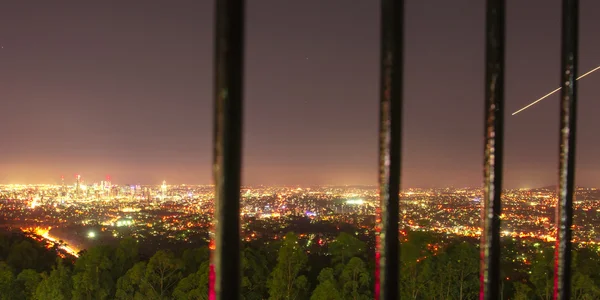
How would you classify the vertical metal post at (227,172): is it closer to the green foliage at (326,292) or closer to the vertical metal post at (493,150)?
the vertical metal post at (493,150)

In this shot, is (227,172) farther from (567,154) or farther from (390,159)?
(567,154)

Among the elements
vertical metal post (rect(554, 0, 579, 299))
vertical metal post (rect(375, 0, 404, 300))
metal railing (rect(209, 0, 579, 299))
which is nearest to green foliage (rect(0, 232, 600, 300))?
vertical metal post (rect(554, 0, 579, 299))

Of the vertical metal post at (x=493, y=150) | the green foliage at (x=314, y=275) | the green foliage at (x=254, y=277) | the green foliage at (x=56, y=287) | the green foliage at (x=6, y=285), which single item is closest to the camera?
the vertical metal post at (x=493, y=150)

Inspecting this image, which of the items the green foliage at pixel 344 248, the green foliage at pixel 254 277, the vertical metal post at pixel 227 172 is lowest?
the green foliage at pixel 254 277

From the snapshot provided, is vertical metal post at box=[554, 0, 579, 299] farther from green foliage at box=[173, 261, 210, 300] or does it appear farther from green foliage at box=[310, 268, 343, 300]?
green foliage at box=[173, 261, 210, 300]

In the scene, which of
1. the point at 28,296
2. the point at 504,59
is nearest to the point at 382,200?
the point at 504,59

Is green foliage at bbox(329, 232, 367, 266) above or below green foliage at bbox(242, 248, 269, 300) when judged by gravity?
above

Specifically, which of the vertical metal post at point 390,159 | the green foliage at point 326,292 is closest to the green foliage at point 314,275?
the green foliage at point 326,292

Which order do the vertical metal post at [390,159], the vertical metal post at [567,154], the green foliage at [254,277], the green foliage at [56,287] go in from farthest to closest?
1. the green foliage at [254,277]
2. the green foliage at [56,287]
3. the vertical metal post at [567,154]
4. the vertical metal post at [390,159]
